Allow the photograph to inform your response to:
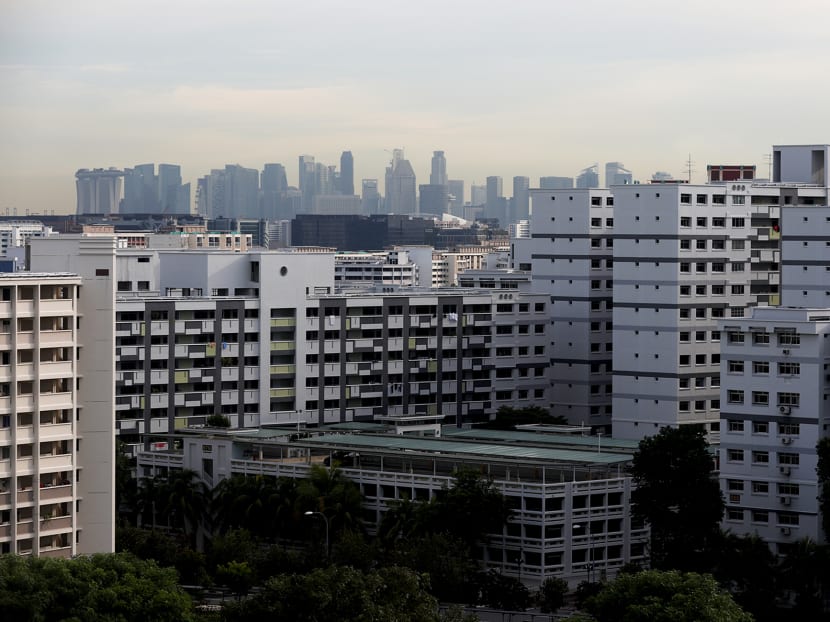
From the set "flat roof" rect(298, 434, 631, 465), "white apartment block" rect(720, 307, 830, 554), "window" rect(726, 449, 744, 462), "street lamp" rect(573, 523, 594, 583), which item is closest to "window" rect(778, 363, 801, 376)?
"white apartment block" rect(720, 307, 830, 554)

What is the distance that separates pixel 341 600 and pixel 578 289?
5841cm

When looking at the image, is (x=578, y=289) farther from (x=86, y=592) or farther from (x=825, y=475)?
(x=86, y=592)

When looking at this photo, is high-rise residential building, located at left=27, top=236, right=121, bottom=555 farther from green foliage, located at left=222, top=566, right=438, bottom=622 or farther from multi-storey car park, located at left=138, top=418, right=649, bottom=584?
multi-storey car park, located at left=138, top=418, right=649, bottom=584

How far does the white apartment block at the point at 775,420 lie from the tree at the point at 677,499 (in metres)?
2.66

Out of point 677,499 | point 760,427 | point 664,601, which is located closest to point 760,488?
point 760,427

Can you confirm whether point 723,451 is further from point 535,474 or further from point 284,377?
point 284,377

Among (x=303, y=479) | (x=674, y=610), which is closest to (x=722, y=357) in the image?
(x=303, y=479)

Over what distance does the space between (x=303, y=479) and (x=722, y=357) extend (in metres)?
17.4

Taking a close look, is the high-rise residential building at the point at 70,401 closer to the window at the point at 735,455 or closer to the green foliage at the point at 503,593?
the green foliage at the point at 503,593

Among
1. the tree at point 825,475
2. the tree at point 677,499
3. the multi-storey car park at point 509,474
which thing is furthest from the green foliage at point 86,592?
the tree at point 825,475

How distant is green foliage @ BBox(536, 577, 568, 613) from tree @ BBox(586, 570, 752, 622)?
11584 mm

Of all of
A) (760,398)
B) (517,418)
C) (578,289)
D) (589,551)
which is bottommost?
(589,551)

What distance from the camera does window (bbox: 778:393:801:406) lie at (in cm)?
7131

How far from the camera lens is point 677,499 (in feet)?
226
